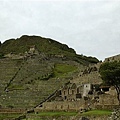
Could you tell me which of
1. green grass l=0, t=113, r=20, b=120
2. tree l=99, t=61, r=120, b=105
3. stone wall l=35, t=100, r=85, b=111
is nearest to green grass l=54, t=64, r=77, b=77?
green grass l=0, t=113, r=20, b=120

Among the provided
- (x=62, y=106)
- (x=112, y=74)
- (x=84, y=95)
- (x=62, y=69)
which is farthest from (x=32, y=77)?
(x=112, y=74)

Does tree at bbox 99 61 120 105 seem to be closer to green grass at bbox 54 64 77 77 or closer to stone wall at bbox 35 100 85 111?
stone wall at bbox 35 100 85 111

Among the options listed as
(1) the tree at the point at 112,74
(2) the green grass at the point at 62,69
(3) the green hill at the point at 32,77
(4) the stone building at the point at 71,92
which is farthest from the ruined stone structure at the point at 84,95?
(2) the green grass at the point at 62,69

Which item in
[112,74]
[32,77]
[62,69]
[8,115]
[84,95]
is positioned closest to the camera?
[112,74]

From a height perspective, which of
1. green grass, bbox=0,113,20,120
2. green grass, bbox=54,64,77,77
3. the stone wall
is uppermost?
green grass, bbox=54,64,77,77

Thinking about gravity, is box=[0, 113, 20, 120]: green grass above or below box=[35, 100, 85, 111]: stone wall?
below

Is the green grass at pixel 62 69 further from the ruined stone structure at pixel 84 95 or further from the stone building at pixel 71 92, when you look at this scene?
the stone building at pixel 71 92

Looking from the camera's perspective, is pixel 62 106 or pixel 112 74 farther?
pixel 62 106

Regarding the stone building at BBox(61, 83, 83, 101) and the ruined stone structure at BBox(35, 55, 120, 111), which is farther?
the stone building at BBox(61, 83, 83, 101)

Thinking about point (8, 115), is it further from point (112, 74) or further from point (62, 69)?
point (62, 69)

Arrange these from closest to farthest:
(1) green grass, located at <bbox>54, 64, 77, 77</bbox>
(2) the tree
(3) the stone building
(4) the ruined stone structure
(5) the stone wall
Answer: (2) the tree → (4) the ruined stone structure → (5) the stone wall → (3) the stone building → (1) green grass, located at <bbox>54, 64, 77, 77</bbox>

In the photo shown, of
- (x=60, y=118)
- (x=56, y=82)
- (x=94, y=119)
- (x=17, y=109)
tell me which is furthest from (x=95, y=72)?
(x=94, y=119)

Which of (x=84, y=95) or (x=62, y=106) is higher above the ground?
(x=84, y=95)

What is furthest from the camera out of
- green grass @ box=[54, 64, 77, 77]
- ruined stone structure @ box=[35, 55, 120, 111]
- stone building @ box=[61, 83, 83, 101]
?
Answer: green grass @ box=[54, 64, 77, 77]
